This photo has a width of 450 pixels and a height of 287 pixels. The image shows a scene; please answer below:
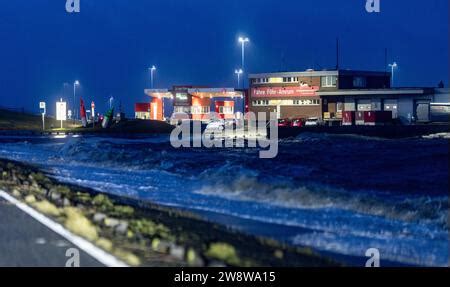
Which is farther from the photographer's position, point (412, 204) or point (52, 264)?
point (412, 204)

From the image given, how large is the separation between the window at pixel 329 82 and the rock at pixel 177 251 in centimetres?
9452

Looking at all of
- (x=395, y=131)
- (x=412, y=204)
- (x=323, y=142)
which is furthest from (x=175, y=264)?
(x=395, y=131)

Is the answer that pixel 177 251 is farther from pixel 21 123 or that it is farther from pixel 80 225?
pixel 21 123

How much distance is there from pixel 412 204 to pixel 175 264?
1149 centimetres

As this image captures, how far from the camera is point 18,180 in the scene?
2531cm

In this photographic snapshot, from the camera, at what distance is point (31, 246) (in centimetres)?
1166

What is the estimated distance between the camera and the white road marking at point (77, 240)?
34.2 feet

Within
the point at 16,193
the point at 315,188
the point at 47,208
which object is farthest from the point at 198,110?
the point at 47,208

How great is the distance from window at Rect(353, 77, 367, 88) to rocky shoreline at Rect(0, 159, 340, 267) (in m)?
90.9

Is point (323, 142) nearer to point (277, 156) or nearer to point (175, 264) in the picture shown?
point (277, 156)

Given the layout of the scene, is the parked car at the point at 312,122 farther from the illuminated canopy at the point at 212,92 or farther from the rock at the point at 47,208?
the rock at the point at 47,208

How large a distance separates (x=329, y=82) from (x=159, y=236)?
94.1 meters

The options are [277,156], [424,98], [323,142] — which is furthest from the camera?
[424,98]
